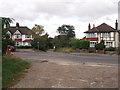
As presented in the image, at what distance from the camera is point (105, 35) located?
43.2 m

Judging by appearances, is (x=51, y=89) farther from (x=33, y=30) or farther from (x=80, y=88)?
(x=33, y=30)

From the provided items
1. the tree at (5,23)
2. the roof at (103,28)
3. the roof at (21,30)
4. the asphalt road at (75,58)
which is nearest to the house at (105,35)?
the roof at (103,28)

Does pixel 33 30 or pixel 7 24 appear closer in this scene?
pixel 7 24

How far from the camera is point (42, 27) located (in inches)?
2031

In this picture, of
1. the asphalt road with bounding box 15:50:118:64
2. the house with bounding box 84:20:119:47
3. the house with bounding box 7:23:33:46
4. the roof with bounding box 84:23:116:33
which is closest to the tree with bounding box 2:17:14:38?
the asphalt road with bounding box 15:50:118:64

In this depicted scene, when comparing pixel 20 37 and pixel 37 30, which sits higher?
pixel 37 30

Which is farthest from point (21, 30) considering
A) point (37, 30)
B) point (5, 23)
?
point (5, 23)

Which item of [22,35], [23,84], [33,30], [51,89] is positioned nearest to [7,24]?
[23,84]

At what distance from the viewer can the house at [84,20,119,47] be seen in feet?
138

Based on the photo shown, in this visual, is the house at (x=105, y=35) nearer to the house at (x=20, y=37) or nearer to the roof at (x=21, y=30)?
the house at (x=20, y=37)

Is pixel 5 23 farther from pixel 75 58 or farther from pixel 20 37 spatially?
pixel 20 37

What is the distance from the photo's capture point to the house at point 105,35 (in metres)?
42.2

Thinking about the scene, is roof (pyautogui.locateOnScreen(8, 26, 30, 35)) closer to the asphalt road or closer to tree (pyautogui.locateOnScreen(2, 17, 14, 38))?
the asphalt road

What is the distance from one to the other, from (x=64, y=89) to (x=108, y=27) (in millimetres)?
40530
